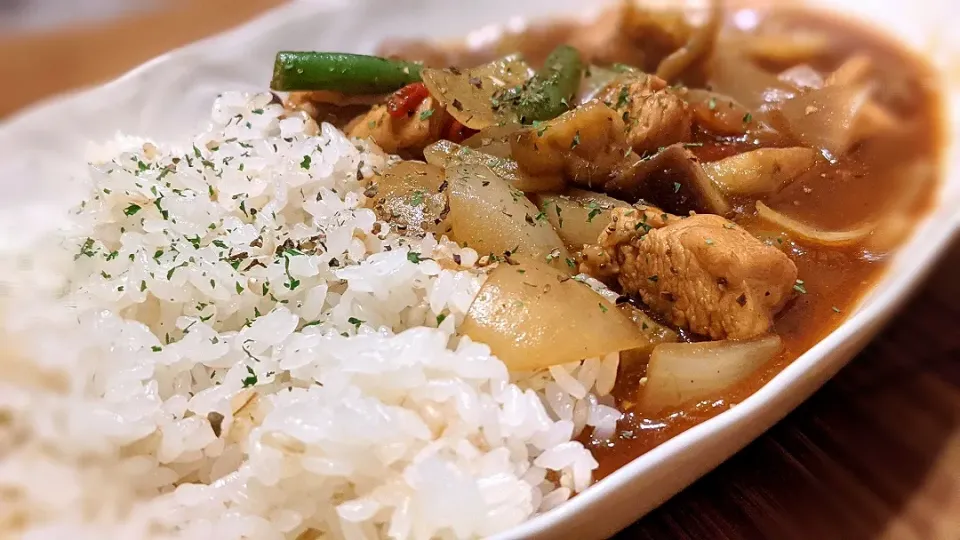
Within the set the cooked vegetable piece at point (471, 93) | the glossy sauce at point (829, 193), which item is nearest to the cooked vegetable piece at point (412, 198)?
the cooked vegetable piece at point (471, 93)

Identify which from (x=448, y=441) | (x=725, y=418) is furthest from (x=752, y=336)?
(x=448, y=441)

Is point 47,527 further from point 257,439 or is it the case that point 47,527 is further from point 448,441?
point 448,441

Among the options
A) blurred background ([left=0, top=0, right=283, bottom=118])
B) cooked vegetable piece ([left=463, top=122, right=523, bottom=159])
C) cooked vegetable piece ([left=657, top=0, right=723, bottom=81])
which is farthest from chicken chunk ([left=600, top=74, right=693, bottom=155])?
blurred background ([left=0, top=0, right=283, bottom=118])

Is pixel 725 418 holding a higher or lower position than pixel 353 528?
lower

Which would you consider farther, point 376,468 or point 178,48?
point 178,48

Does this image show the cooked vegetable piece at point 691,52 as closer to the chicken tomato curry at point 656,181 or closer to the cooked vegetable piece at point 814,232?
the chicken tomato curry at point 656,181
